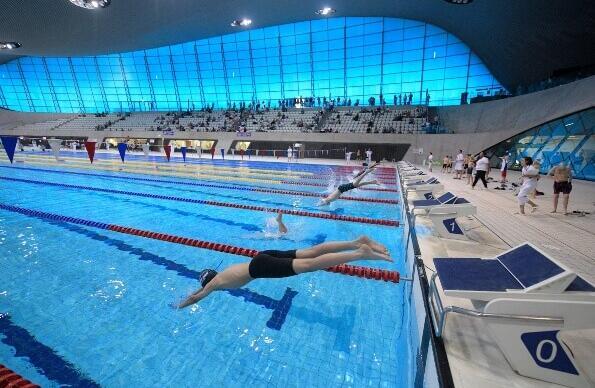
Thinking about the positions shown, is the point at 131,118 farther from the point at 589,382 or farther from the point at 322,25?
the point at 589,382

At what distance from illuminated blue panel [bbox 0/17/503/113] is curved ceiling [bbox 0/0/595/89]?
2200mm

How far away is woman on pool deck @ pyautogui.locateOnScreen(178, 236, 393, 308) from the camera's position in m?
2.27

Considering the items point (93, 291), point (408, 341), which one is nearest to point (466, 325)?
point (408, 341)

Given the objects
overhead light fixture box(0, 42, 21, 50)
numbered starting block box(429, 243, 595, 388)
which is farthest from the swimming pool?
overhead light fixture box(0, 42, 21, 50)

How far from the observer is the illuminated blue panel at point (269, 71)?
24.2 meters

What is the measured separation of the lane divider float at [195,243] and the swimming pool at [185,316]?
8 centimetres

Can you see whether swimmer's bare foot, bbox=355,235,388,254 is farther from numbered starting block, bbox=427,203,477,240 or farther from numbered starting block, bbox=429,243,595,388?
numbered starting block, bbox=427,203,477,240

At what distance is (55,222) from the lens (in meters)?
5.37

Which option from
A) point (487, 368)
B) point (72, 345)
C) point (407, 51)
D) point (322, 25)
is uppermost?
point (322, 25)

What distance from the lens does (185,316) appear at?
2.82 m

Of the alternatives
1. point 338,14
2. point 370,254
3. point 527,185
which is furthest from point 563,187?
point 338,14

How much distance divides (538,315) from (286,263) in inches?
62.0

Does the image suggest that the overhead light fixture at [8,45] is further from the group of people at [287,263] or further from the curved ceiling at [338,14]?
the group of people at [287,263]

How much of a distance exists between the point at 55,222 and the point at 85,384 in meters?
4.43
